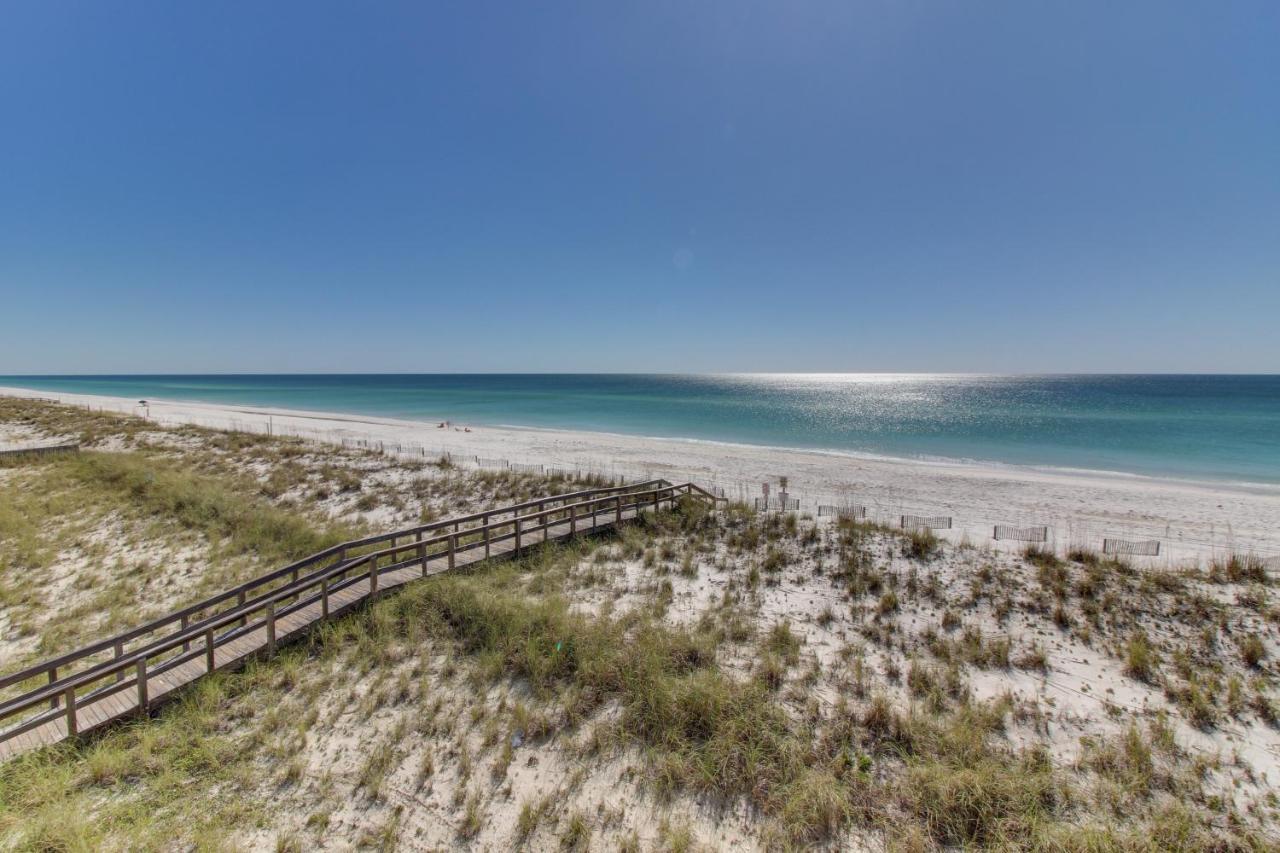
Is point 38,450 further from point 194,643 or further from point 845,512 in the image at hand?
point 845,512

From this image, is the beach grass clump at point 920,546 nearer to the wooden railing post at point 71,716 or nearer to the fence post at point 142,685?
the fence post at point 142,685

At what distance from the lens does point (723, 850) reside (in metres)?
4.28

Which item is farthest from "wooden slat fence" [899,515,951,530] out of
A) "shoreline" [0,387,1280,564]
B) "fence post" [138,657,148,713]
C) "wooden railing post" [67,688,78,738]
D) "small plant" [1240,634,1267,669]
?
"wooden railing post" [67,688,78,738]

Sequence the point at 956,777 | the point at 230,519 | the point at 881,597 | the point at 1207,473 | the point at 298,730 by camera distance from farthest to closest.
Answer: the point at 1207,473, the point at 230,519, the point at 881,597, the point at 298,730, the point at 956,777

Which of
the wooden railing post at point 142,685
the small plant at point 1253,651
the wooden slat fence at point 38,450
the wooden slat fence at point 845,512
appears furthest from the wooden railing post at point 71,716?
the wooden slat fence at point 38,450

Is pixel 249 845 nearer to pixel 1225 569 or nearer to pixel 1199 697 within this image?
pixel 1199 697

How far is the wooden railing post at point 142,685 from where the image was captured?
18.7ft

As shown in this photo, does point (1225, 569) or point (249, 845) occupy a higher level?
point (1225, 569)

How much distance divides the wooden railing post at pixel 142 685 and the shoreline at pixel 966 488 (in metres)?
16.0

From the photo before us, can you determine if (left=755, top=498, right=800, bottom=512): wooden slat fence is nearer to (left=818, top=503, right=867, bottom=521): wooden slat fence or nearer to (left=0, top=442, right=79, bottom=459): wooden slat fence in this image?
(left=818, top=503, right=867, bottom=521): wooden slat fence

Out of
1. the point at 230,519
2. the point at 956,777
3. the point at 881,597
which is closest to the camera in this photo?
the point at 956,777

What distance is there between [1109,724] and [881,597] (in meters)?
3.52

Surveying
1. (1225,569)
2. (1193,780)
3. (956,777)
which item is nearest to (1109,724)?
(1193,780)

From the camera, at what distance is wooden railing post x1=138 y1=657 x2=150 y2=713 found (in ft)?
18.7
